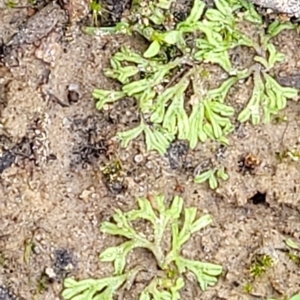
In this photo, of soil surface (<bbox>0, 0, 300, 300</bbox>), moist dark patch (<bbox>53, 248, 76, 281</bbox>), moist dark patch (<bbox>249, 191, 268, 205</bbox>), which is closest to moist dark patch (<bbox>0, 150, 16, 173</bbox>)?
soil surface (<bbox>0, 0, 300, 300</bbox>)

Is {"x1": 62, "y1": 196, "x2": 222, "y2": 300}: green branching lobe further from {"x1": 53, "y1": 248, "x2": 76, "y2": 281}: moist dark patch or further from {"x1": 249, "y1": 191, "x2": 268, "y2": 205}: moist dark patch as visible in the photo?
{"x1": 249, "y1": 191, "x2": 268, "y2": 205}: moist dark patch

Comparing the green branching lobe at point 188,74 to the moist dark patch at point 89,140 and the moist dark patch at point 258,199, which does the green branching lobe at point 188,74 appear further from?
the moist dark patch at point 258,199

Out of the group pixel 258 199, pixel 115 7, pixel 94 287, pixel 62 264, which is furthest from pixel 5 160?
pixel 258 199

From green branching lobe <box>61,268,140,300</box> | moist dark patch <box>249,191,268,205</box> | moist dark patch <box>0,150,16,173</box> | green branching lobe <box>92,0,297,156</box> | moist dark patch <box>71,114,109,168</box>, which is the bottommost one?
green branching lobe <box>61,268,140,300</box>

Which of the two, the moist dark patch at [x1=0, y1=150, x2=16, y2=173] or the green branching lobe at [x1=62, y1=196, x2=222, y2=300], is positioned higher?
the moist dark patch at [x1=0, y1=150, x2=16, y2=173]

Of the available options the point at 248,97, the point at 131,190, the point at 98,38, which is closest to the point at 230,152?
the point at 248,97

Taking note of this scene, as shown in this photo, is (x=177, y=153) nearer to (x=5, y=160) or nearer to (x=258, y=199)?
(x=258, y=199)
